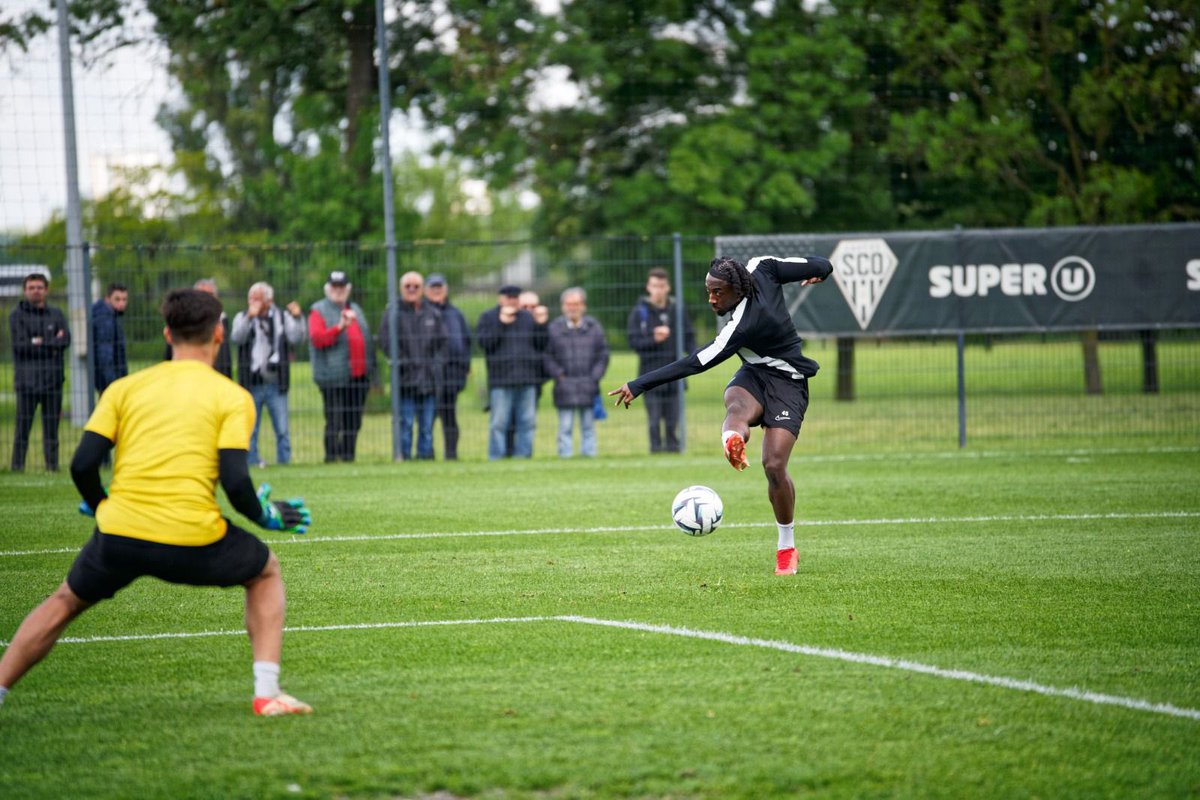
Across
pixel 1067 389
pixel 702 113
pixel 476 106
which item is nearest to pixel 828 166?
pixel 702 113

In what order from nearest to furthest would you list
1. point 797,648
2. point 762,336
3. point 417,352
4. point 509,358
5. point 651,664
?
point 651,664 < point 797,648 < point 762,336 < point 417,352 < point 509,358

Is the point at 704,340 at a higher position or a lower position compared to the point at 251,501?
higher

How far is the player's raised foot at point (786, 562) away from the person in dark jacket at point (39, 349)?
963 centimetres

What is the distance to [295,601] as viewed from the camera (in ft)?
25.7

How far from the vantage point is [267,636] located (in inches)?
201

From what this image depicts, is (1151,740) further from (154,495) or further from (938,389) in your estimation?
(938,389)

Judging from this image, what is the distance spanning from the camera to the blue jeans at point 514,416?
16547 mm

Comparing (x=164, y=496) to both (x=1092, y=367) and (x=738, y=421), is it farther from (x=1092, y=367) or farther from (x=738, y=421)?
(x=1092, y=367)

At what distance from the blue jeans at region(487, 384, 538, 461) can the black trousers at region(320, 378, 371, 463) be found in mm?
1551

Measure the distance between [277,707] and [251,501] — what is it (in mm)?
831

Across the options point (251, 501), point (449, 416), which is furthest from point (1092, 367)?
point (251, 501)

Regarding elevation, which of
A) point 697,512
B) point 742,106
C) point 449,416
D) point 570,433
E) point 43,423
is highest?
point 742,106

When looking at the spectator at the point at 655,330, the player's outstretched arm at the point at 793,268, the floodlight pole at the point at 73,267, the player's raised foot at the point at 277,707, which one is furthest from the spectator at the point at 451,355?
the player's raised foot at the point at 277,707

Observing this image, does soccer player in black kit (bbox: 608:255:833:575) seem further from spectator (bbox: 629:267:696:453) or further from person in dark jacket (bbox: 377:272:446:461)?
person in dark jacket (bbox: 377:272:446:461)
